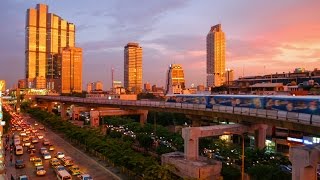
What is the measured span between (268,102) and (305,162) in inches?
717

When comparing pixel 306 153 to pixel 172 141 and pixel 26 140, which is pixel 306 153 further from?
pixel 26 140

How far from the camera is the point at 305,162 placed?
80.8ft

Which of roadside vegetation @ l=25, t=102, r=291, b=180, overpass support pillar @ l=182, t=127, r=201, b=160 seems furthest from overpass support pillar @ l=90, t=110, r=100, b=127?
overpass support pillar @ l=182, t=127, r=201, b=160

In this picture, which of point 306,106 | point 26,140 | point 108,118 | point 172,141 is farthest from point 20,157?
point 108,118

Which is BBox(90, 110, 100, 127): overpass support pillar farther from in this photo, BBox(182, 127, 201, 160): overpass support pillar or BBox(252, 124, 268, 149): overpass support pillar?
BBox(182, 127, 201, 160): overpass support pillar

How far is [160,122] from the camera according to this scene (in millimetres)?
100250

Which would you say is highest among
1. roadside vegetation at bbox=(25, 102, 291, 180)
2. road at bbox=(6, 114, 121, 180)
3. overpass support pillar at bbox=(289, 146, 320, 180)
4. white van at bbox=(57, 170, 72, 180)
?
overpass support pillar at bbox=(289, 146, 320, 180)

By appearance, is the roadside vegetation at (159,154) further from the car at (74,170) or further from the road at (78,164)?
the car at (74,170)

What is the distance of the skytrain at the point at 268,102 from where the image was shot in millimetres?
35166

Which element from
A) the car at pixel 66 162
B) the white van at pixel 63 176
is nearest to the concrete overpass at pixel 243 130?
the car at pixel 66 162

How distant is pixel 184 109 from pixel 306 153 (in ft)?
118

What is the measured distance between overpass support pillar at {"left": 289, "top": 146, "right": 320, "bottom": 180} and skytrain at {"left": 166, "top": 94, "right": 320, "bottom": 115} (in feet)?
34.3

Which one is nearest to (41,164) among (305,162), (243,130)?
(243,130)

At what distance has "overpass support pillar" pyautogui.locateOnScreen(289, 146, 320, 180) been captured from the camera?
2448 centimetres
